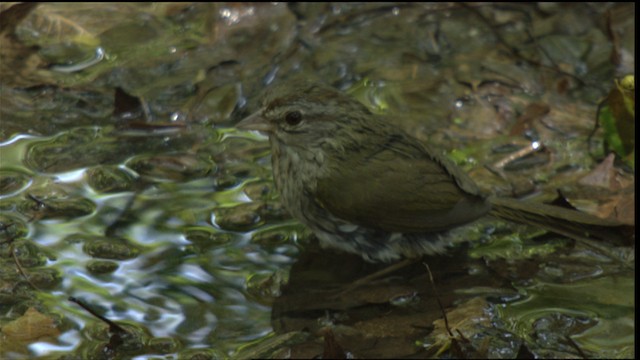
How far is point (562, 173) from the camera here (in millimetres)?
6277

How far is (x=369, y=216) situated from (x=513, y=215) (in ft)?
2.26

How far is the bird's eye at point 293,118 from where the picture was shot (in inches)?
219

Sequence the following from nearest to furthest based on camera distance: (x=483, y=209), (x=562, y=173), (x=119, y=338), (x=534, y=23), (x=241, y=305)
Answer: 1. (x=119, y=338)
2. (x=241, y=305)
3. (x=483, y=209)
4. (x=562, y=173)
5. (x=534, y=23)

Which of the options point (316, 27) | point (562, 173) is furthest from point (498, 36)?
point (562, 173)

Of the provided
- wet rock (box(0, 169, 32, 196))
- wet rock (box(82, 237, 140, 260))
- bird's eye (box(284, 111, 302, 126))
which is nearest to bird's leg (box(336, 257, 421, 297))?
bird's eye (box(284, 111, 302, 126))

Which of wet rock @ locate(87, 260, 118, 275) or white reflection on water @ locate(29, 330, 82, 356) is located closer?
white reflection on water @ locate(29, 330, 82, 356)

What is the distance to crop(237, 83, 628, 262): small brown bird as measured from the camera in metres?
5.32

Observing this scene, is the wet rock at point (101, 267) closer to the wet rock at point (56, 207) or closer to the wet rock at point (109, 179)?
the wet rock at point (56, 207)

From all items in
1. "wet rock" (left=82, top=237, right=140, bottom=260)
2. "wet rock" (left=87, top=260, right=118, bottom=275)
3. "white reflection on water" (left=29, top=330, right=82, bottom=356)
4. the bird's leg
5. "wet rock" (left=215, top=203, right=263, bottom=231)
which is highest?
"white reflection on water" (left=29, top=330, right=82, bottom=356)

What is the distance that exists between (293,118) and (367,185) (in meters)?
0.51

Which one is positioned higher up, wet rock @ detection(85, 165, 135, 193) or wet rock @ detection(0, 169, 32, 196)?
wet rock @ detection(0, 169, 32, 196)

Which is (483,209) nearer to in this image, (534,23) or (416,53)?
(416,53)

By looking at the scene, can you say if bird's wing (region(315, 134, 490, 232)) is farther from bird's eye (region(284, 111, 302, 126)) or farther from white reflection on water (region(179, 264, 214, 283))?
white reflection on water (region(179, 264, 214, 283))

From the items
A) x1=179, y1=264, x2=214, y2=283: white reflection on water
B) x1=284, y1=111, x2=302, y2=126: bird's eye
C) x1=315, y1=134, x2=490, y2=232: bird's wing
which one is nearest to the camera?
x1=179, y1=264, x2=214, y2=283: white reflection on water
